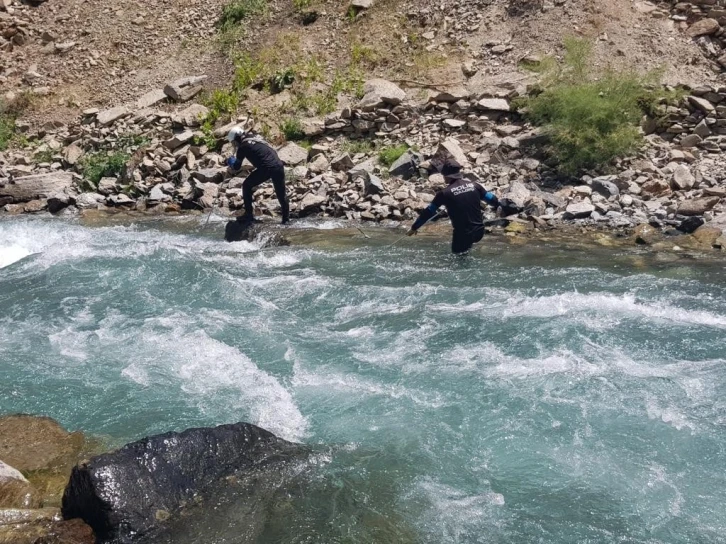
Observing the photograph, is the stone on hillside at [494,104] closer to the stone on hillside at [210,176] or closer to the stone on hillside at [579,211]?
the stone on hillside at [579,211]

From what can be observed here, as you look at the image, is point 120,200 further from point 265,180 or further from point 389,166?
point 389,166

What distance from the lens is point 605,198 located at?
12031 mm

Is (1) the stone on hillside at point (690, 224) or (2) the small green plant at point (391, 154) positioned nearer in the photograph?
(1) the stone on hillside at point (690, 224)

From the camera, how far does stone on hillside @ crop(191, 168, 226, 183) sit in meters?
14.0

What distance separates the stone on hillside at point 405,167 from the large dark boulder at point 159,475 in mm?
8647

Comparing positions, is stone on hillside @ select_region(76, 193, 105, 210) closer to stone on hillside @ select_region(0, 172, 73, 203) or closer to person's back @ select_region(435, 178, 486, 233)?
stone on hillside @ select_region(0, 172, 73, 203)

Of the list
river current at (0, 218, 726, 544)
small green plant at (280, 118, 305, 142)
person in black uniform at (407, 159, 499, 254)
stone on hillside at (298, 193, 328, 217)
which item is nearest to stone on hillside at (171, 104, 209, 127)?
small green plant at (280, 118, 305, 142)

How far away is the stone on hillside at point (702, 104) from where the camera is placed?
13.3m

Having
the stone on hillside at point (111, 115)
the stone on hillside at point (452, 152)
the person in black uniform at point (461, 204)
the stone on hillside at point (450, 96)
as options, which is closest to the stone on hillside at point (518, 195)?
the stone on hillside at point (452, 152)

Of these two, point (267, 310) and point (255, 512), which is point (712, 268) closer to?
point (267, 310)

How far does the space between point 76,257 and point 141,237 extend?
1.25 meters

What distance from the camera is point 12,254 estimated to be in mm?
10828

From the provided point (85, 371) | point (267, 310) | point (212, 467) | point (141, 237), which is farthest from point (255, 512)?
point (141, 237)

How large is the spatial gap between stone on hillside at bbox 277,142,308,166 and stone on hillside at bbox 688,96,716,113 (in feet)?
23.4
